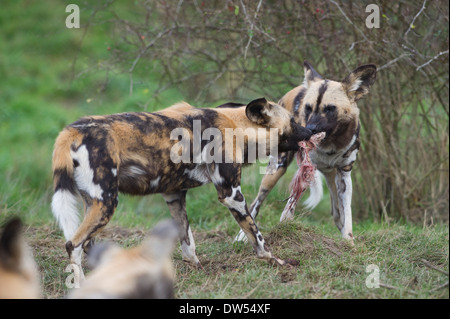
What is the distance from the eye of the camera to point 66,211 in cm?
360

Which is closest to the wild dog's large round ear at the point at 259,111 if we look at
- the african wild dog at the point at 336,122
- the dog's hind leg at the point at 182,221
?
the african wild dog at the point at 336,122

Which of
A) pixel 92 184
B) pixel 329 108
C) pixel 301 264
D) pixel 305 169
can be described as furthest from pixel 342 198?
pixel 92 184

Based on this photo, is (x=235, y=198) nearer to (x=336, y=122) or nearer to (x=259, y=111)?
(x=259, y=111)

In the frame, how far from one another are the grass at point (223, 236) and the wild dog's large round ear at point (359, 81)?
1120mm

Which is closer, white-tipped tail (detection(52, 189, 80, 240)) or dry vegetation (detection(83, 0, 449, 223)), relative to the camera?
white-tipped tail (detection(52, 189, 80, 240))

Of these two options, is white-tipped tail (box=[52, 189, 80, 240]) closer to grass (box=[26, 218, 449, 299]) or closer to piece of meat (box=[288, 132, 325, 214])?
grass (box=[26, 218, 449, 299])

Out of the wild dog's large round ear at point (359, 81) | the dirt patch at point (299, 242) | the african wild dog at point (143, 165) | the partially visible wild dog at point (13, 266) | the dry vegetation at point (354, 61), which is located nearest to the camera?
the partially visible wild dog at point (13, 266)

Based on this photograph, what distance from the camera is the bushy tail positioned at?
360 centimetres

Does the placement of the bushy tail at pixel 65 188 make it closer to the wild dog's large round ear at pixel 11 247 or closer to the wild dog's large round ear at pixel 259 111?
the wild dog's large round ear at pixel 11 247

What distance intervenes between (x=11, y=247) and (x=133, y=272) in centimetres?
56

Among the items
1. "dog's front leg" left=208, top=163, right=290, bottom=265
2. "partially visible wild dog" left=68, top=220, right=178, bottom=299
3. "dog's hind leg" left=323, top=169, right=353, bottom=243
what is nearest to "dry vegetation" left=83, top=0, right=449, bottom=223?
"dog's hind leg" left=323, top=169, right=353, bottom=243

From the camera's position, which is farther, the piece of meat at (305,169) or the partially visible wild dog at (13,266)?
the piece of meat at (305,169)

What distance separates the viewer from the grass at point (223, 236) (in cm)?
372

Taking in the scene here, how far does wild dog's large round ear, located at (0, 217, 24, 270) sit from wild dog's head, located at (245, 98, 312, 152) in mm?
2273
